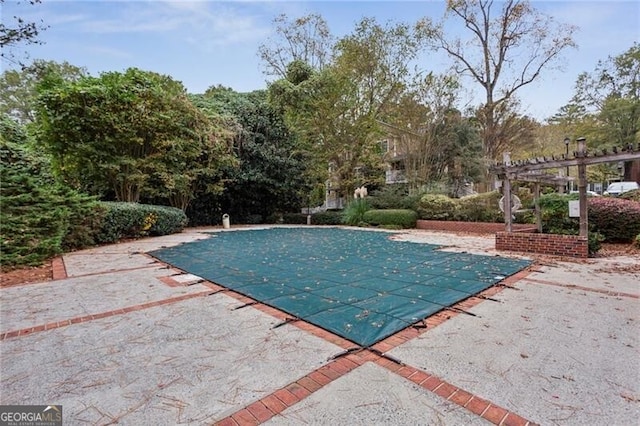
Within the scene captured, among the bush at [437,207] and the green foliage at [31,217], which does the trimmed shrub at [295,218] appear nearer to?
the bush at [437,207]

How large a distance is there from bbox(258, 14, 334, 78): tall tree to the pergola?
12.4 metres

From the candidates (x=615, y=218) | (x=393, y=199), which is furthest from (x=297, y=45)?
(x=615, y=218)

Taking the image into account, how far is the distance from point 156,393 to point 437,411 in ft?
5.27

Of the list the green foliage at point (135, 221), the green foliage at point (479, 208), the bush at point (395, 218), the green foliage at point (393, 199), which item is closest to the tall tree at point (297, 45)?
the green foliage at point (393, 199)

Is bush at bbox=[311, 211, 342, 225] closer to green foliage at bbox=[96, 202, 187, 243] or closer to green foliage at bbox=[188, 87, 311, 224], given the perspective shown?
green foliage at bbox=[188, 87, 311, 224]

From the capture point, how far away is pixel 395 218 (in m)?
12.5

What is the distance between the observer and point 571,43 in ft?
47.1

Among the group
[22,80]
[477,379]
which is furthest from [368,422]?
[22,80]

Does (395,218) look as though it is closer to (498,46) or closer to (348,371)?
(498,46)

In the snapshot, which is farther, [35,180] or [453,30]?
[453,30]

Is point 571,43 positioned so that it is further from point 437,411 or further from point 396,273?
point 437,411

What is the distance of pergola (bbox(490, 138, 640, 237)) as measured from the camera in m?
5.14

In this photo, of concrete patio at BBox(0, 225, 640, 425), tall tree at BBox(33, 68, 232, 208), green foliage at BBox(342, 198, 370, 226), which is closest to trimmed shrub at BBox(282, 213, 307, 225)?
green foliage at BBox(342, 198, 370, 226)

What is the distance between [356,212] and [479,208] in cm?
508
